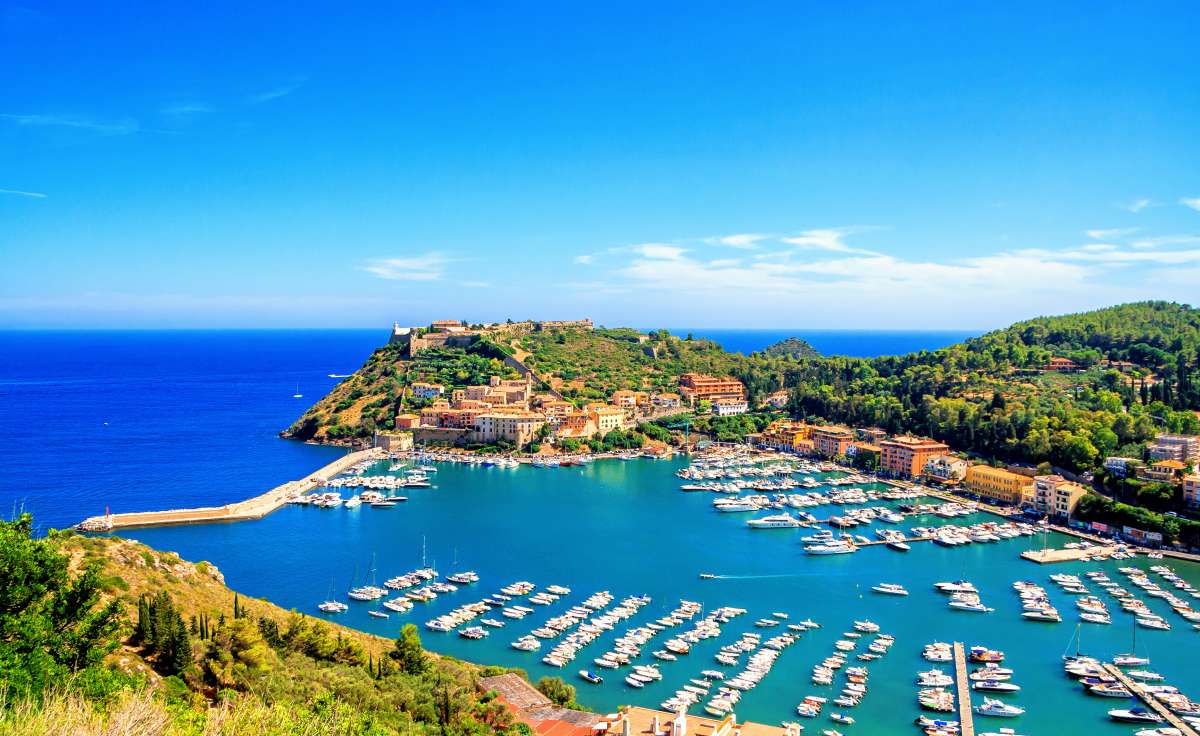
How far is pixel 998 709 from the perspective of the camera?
16562mm

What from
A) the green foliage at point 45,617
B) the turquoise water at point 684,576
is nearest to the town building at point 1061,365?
the turquoise water at point 684,576

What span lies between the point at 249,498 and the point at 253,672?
2370 centimetres

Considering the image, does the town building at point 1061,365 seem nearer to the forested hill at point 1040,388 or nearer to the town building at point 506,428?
the forested hill at point 1040,388

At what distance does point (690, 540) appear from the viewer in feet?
97.8

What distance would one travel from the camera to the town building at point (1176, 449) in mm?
34156

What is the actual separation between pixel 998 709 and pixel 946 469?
2471cm

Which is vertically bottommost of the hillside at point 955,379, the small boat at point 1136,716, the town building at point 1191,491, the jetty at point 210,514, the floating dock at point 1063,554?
the jetty at point 210,514

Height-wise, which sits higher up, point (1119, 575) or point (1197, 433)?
point (1197, 433)

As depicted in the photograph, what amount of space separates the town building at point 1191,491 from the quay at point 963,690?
15696mm

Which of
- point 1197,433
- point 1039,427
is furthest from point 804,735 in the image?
point 1197,433

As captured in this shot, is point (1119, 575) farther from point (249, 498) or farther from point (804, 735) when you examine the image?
point (249, 498)

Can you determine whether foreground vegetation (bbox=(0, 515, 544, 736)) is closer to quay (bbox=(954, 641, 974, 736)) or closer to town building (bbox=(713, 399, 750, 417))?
quay (bbox=(954, 641, 974, 736))

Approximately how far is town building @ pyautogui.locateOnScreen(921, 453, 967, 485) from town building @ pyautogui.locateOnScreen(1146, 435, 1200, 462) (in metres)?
7.66

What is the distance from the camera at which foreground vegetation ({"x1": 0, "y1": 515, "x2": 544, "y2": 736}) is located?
837cm
